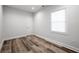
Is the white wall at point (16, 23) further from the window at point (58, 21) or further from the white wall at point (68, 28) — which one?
the window at point (58, 21)

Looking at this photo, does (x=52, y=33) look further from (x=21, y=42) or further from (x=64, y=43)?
(x=21, y=42)

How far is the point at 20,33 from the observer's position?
156 cm

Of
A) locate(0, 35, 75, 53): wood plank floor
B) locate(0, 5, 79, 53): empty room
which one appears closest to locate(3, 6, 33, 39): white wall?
locate(0, 5, 79, 53): empty room

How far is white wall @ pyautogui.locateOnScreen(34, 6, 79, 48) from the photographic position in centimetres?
158

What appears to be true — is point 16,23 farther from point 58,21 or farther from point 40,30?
Answer: point 58,21

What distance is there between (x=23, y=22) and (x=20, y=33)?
27 cm

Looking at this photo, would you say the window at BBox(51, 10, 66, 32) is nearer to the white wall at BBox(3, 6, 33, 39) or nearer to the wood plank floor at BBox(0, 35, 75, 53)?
the wood plank floor at BBox(0, 35, 75, 53)

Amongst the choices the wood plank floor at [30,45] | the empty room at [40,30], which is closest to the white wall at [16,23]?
the empty room at [40,30]

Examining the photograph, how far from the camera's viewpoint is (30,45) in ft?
5.34

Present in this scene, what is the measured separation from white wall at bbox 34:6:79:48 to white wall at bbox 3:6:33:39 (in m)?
0.21

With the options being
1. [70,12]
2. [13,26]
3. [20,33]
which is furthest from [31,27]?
[70,12]

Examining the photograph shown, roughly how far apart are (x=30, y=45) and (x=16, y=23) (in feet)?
2.08

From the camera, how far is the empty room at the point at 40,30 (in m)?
1.48
